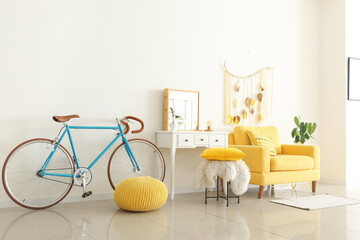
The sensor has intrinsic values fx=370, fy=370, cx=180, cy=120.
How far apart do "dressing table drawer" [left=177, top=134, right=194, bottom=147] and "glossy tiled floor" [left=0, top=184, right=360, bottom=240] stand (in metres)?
0.63

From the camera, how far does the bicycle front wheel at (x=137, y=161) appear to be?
404 centimetres

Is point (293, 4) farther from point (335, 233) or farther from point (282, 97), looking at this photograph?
point (335, 233)

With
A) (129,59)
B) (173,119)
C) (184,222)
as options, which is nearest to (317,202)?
(184,222)

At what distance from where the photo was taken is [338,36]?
18.5 feet

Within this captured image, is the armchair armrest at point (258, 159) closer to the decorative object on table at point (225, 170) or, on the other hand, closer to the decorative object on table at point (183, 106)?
the decorative object on table at point (225, 170)

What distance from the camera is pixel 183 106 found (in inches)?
175

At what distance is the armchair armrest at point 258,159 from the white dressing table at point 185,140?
0.36m

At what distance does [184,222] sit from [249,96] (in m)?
2.64

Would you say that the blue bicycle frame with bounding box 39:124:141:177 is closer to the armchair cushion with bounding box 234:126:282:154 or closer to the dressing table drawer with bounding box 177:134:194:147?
the dressing table drawer with bounding box 177:134:194:147

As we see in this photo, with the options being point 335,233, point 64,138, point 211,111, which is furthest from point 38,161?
point 335,233

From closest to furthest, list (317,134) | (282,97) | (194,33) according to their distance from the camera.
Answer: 1. (194,33)
2. (282,97)
3. (317,134)

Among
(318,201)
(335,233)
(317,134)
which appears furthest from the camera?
(317,134)

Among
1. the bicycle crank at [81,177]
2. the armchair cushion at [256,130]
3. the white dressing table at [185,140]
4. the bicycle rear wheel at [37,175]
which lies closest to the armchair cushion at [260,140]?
the armchair cushion at [256,130]

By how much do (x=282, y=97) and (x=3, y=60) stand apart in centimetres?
374
